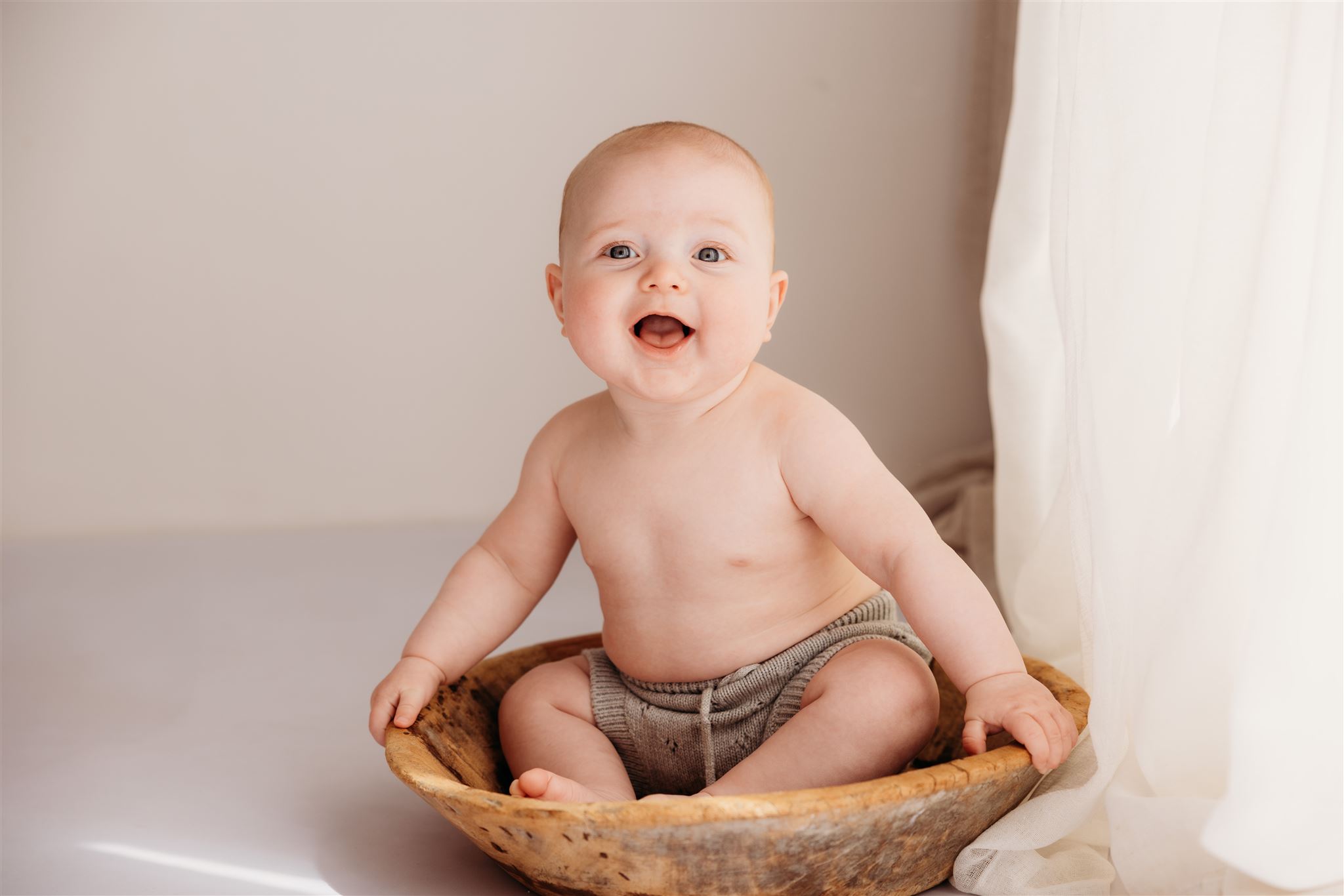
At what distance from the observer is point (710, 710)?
3.06ft

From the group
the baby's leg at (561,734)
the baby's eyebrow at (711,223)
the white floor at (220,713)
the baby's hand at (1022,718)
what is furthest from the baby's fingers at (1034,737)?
the baby's eyebrow at (711,223)

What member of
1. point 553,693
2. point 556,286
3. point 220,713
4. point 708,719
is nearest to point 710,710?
point 708,719

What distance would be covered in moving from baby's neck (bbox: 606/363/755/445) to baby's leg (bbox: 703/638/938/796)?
0.21 m

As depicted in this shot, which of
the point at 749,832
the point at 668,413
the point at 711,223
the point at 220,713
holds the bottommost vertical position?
the point at 749,832

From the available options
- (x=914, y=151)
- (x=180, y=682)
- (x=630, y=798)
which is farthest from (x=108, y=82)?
(x=630, y=798)

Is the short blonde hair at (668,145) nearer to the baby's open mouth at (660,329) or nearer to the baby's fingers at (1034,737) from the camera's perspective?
the baby's open mouth at (660,329)

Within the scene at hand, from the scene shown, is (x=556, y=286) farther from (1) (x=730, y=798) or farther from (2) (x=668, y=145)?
(1) (x=730, y=798)

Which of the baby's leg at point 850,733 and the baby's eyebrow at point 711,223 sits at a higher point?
the baby's eyebrow at point 711,223

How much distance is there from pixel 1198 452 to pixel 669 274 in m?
0.35

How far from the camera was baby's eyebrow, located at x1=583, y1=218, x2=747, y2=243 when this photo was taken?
900 millimetres

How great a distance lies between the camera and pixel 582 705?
3.18ft

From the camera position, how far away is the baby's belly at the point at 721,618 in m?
0.94

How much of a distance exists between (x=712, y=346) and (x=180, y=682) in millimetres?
771

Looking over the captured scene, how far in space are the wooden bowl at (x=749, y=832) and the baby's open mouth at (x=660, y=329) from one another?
12.5 inches
